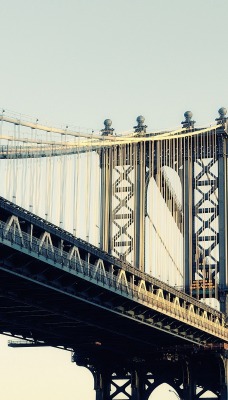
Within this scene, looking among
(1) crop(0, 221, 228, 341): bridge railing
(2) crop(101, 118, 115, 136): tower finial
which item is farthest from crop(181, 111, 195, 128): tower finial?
(1) crop(0, 221, 228, 341): bridge railing

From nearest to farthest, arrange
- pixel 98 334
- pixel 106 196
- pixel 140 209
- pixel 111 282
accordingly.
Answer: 1. pixel 111 282
2. pixel 98 334
3. pixel 140 209
4. pixel 106 196

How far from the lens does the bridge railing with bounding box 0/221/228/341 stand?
6313cm

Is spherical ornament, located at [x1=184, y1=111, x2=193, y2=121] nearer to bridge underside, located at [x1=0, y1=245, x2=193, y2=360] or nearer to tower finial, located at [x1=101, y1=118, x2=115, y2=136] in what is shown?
tower finial, located at [x1=101, y1=118, x2=115, y2=136]

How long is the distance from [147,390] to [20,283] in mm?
49323

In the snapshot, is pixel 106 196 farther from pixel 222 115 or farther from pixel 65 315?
pixel 65 315

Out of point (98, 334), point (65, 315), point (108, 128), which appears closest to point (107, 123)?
point (108, 128)

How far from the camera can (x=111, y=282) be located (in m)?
78.3

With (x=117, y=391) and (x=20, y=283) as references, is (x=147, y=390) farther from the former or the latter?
(x=20, y=283)

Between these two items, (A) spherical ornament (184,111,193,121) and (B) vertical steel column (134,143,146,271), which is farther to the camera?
(A) spherical ornament (184,111,193,121)

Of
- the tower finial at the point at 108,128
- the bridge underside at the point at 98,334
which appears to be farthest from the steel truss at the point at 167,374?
the tower finial at the point at 108,128

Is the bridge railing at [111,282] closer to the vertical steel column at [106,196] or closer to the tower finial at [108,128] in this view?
the vertical steel column at [106,196]

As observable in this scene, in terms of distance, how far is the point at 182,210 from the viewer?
110938 millimetres

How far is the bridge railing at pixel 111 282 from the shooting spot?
63.1 m

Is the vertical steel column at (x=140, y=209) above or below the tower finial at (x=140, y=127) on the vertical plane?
below
